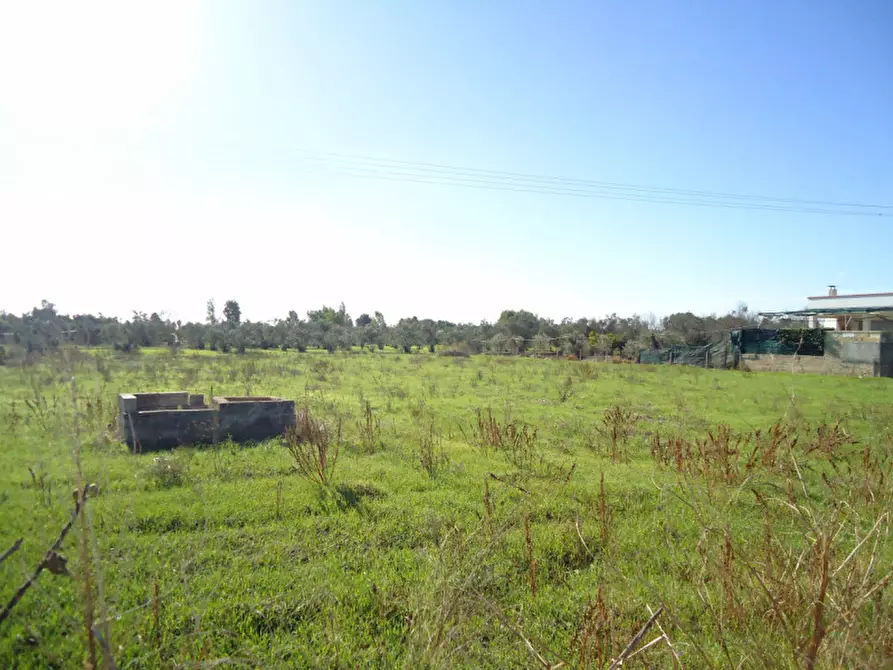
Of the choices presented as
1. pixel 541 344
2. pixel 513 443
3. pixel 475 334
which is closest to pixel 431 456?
pixel 513 443

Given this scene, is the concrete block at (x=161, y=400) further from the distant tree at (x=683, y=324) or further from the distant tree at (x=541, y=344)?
the distant tree at (x=683, y=324)

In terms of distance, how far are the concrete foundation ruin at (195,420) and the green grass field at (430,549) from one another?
0.47 m

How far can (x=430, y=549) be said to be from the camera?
13.9 feet

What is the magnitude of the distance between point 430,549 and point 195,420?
517cm

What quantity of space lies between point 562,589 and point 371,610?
4.48 ft

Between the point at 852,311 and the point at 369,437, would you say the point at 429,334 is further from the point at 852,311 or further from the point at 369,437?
the point at 369,437

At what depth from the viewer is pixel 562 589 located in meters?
3.76

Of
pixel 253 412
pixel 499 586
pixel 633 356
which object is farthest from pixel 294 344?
pixel 499 586

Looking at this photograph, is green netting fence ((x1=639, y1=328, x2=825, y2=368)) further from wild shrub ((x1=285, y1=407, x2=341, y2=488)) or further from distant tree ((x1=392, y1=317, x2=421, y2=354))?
wild shrub ((x1=285, y1=407, x2=341, y2=488))

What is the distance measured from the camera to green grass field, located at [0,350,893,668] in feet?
Answer: 5.88

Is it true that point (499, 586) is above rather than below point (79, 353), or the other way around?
below

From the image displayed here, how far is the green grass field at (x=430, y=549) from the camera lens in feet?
5.88

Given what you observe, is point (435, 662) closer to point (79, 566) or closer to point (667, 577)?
point (79, 566)

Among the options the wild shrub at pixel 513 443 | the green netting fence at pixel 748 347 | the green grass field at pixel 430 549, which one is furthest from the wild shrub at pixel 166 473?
the green netting fence at pixel 748 347
